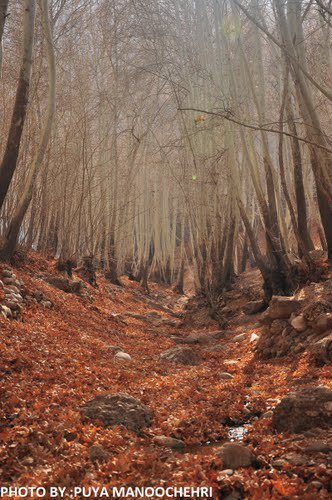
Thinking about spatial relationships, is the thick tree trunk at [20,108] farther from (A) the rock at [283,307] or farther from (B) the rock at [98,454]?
(B) the rock at [98,454]

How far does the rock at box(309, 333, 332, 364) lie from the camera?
465 cm

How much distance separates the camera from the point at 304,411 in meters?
3.18

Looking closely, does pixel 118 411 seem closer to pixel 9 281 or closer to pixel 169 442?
pixel 169 442

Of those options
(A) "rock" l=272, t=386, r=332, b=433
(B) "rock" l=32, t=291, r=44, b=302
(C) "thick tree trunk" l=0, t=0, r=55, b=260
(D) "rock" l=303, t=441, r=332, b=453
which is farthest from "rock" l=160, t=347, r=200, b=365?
(D) "rock" l=303, t=441, r=332, b=453

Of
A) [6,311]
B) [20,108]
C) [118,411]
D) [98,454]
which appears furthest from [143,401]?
[20,108]

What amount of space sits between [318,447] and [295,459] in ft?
0.57

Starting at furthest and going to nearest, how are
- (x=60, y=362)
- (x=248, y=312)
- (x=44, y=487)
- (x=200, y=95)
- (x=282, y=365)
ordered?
(x=200, y=95) < (x=248, y=312) < (x=282, y=365) < (x=60, y=362) < (x=44, y=487)

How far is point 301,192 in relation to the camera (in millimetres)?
7285

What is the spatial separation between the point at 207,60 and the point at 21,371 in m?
7.35

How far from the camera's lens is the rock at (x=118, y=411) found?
3.33 metres

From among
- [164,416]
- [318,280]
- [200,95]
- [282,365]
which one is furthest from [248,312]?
[164,416]

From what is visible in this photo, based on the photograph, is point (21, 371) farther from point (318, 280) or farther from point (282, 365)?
point (318, 280)

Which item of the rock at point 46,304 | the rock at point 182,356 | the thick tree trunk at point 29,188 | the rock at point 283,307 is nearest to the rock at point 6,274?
the rock at point 46,304

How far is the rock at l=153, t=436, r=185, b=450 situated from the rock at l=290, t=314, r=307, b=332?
2836 millimetres
